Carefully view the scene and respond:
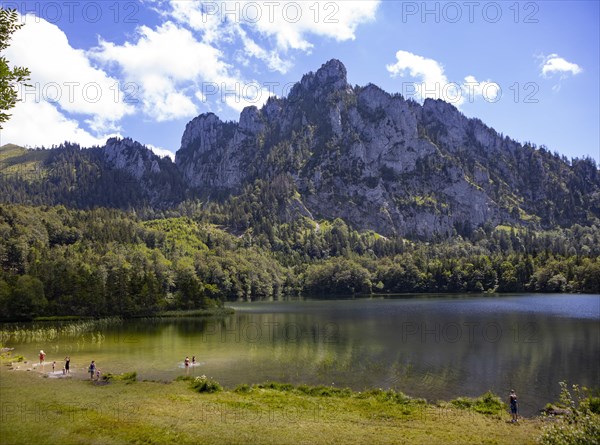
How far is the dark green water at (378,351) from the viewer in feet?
171

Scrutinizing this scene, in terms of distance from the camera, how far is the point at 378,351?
6944 centimetres

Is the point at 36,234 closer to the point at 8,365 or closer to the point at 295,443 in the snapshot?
the point at 8,365

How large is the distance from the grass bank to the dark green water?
6.35m

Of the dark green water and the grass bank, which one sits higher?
the grass bank

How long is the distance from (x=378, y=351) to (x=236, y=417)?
127ft

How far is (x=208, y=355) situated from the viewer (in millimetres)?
68625

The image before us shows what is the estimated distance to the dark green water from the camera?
52.0 m

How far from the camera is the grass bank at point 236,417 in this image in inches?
1180

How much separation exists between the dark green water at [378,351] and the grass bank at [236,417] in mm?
6353

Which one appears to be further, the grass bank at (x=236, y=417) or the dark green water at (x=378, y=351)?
the dark green water at (x=378, y=351)

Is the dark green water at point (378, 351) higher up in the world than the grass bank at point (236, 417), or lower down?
lower down

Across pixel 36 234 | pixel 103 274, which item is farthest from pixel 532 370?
pixel 36 234

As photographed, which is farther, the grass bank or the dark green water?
the dark green water

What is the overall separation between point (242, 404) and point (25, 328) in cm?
8704
